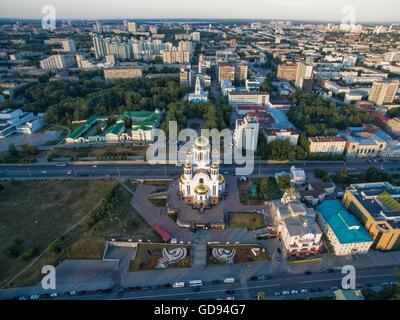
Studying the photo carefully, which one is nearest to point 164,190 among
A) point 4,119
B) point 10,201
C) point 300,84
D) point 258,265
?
point 258,265

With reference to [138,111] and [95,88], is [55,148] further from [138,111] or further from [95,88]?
[95,88]

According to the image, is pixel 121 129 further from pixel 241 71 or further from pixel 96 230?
pixel 241 71

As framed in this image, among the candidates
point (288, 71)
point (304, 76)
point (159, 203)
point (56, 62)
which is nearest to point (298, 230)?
point (159, 203)

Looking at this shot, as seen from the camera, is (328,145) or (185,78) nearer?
(328,145)

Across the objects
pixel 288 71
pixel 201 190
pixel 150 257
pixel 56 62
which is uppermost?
pixel 56 62

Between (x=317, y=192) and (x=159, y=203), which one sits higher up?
(x=317, y=192)

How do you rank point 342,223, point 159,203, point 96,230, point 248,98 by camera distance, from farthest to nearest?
point 248,98
point 159,203
point 96,230
point 342,223

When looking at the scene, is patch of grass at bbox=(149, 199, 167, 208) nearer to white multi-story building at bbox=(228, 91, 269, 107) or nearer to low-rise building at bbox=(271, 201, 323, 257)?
low-rise building at bbox=(271, 201, 323, 257)

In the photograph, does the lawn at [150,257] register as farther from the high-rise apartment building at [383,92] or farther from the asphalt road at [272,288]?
the high-rise apartment building at [383,92]

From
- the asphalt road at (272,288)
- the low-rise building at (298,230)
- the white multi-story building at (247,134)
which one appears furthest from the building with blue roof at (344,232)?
the white multi-story building at (247,134)
